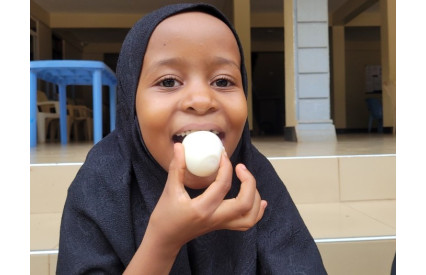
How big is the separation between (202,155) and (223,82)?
233 millimetres

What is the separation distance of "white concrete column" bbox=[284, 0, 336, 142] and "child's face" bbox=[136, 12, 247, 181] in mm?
4811

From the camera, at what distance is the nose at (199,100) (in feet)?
2.54

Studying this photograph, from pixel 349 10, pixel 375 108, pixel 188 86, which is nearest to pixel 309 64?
pixel 375 108

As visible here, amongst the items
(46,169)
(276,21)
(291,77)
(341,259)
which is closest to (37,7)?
(276,21)

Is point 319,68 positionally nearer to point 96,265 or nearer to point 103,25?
point 96,265

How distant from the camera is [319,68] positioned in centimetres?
564

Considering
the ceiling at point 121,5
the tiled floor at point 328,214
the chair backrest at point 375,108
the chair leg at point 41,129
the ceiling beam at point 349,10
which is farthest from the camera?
the chair backrest at point 375,108

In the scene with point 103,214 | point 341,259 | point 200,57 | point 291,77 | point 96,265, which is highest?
point 291,77

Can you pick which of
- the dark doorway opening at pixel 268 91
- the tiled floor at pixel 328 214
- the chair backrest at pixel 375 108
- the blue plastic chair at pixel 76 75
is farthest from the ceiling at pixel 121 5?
the tiled floor at pixel 328 214

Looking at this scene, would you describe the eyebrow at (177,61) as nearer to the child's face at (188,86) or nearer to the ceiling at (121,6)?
the child's face at (188,86)

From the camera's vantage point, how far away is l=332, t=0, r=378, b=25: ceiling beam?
913 cm

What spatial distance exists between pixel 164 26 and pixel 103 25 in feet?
33.3

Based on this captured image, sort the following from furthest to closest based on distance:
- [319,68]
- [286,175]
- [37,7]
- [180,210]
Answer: [37,7]
[319,68]
[286,175]
[180,210]

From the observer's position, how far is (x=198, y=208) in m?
0.67
